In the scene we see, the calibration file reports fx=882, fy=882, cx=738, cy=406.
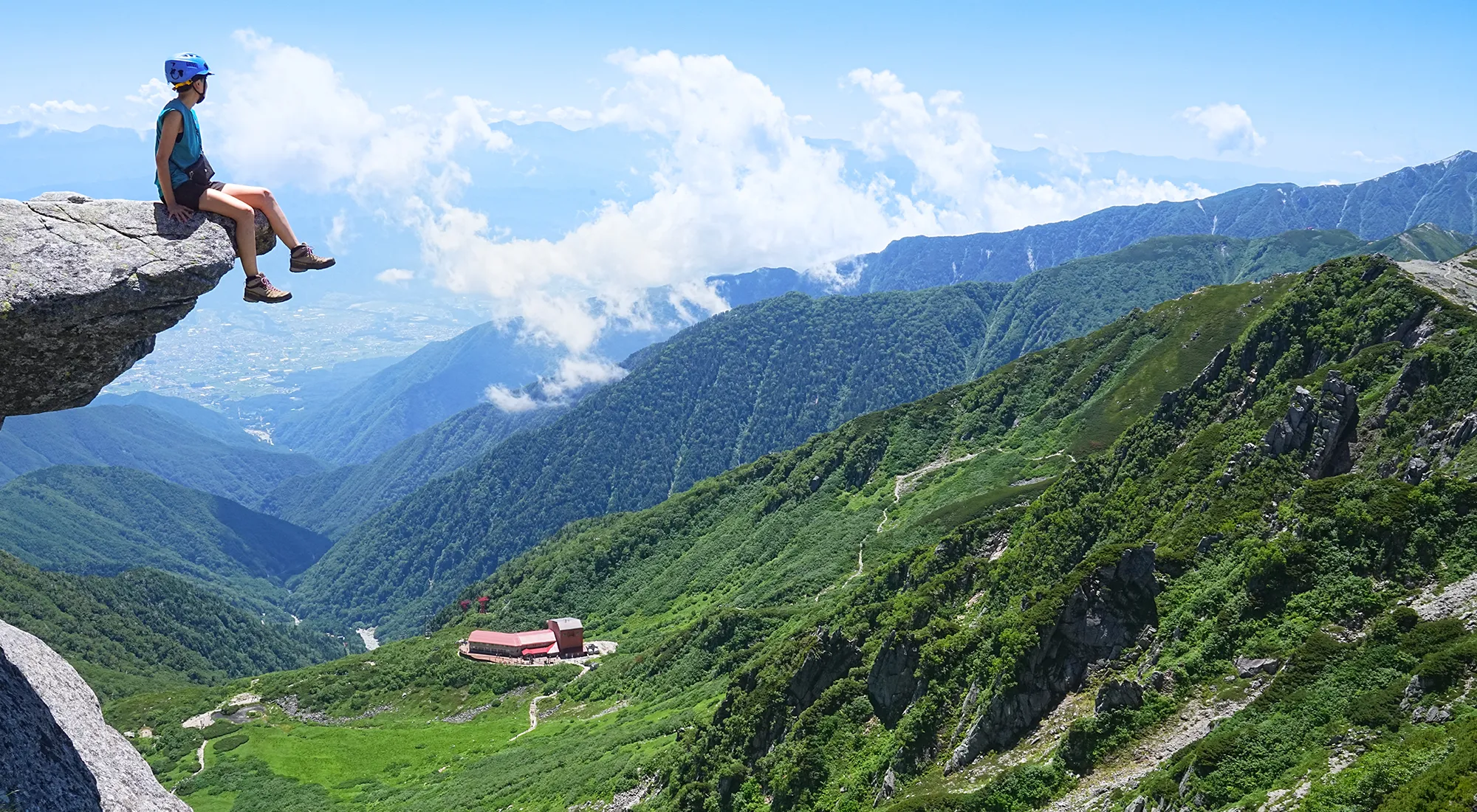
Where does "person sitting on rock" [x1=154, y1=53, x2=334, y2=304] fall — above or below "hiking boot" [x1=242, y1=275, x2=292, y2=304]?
above

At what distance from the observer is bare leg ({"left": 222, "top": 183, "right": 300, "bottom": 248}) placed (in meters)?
19.1

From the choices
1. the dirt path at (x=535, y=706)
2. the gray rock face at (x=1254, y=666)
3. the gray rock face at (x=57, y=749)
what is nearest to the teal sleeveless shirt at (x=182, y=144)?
the gray rock face at (x=57, y=749)

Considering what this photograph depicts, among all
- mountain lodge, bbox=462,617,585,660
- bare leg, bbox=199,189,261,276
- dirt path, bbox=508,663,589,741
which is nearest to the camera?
bare leg, bbox=199,189,261,276

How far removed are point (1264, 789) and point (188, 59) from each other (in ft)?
94.2

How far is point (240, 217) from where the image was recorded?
1841cm

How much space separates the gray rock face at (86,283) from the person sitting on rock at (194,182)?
349 mm

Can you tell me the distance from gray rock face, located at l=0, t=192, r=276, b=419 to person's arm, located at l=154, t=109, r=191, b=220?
23cm

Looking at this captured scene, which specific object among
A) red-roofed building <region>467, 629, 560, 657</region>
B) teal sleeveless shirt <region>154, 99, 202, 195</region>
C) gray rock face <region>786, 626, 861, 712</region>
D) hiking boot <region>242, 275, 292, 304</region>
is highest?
teal sleeveless shirt <region>154, 99, 202, 195</region>

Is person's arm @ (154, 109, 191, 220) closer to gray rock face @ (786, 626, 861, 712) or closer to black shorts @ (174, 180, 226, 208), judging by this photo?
black shorts @ (174, 180, 226, 208)

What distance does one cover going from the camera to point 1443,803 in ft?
53.9

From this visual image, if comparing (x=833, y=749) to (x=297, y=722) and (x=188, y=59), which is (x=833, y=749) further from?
(x=297, y=722)

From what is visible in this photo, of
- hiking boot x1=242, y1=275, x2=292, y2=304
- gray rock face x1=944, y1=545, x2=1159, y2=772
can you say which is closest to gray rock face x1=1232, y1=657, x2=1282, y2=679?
gray rock face x1=944, y1=545, x2=1159, y2=772

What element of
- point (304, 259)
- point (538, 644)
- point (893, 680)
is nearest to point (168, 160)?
point (304, 259)

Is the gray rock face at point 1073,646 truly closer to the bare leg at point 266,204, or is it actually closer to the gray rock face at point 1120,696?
the gray rock face at point 1120,696
